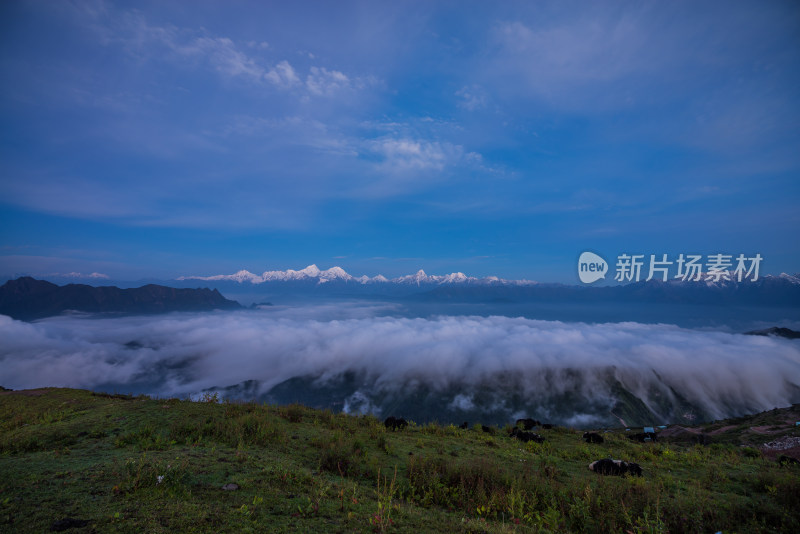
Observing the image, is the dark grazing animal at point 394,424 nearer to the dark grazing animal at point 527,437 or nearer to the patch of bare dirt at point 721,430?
the dark grazing animal at point 527,437

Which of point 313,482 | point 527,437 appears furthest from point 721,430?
point 313,482

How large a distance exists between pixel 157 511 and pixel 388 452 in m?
8.08

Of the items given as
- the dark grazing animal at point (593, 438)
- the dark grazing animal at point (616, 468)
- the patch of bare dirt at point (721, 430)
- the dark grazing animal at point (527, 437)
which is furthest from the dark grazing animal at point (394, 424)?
the patch of bare dirt at point (721, 430)

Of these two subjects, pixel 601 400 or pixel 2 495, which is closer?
pixel 2 495

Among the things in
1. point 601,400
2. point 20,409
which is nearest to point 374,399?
point 601,400

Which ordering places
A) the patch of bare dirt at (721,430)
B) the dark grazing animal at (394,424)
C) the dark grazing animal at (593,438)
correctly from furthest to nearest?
the patch of bare dirt at (721,430), the dark grazing animal at (593,438), the dark grazing animal at (394,424)

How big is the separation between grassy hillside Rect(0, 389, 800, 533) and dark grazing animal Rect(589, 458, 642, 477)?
0.47m

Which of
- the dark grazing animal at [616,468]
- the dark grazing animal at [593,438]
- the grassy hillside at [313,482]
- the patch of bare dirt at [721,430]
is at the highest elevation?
the grassy hillside at [313,482]

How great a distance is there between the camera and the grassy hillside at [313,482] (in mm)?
5219

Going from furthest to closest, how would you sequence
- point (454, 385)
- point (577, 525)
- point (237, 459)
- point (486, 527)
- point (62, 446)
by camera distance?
point (454, 385) < point (62, 446) < point (237, 459) < point (577, 525) < point (486, 527)

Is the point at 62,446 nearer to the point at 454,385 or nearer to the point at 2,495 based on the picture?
the point at 2,495

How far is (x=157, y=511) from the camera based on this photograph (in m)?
4.96

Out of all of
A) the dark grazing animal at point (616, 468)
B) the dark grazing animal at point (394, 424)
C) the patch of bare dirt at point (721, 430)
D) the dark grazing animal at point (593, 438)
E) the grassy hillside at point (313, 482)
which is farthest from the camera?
the patch of bare dirt at point (721, 430)

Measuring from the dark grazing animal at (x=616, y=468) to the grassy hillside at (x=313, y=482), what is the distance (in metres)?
0.47
